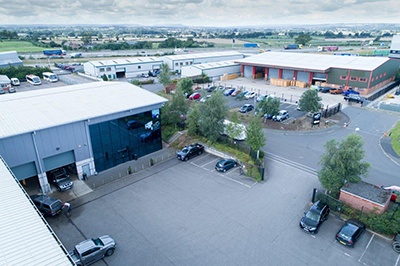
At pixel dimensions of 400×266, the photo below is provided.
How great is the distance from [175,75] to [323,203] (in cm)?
6013

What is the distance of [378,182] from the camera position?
23.6 m

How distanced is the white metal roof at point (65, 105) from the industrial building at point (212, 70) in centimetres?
3446

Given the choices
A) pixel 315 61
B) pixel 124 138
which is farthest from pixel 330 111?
pixel 124 138

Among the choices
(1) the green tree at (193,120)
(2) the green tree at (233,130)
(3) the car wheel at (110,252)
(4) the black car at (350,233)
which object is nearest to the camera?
(3) the car wheel at (110,252)

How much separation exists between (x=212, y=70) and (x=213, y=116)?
39.1 metres

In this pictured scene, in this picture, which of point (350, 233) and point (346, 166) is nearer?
point (350, 233)

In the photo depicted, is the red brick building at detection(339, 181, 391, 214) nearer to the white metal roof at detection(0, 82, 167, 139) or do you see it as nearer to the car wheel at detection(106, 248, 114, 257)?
the car wheel at detection(106, 248, 114, 257)

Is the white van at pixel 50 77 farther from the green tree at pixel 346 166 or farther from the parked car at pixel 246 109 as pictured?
the green tree at pixel 346 166

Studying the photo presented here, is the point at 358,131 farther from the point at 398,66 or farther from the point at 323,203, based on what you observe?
the point at 398,66

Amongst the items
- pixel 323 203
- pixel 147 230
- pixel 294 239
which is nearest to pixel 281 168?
pixel 323 203

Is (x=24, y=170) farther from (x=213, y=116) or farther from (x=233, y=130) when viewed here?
(x=233, y=130)

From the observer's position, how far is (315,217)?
18.2 metres

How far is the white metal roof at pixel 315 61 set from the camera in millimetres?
55062

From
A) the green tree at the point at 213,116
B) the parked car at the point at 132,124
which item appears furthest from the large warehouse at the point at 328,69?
the parked car at the point at 132,124
